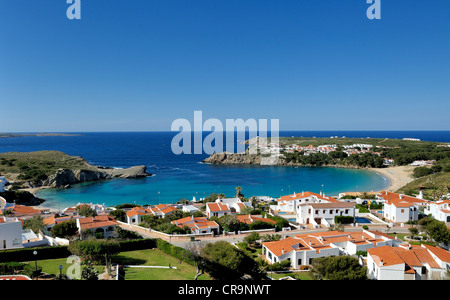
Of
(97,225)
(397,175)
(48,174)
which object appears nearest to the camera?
(97,225)

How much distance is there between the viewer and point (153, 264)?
2014 centimetres

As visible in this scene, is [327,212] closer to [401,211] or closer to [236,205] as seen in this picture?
[401,211]

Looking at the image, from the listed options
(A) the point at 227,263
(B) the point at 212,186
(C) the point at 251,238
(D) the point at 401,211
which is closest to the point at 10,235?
(A) the point at 227,263

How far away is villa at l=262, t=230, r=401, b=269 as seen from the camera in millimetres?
20984

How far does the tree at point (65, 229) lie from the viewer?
25422mm

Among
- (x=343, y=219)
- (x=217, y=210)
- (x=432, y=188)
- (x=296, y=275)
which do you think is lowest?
(x=343, y=219)

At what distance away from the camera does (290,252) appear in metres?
21.1

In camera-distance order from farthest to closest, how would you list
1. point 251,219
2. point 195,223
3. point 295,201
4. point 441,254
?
1. point 295,201
2. point 251,219
3. point 195,223
4. point 441,254

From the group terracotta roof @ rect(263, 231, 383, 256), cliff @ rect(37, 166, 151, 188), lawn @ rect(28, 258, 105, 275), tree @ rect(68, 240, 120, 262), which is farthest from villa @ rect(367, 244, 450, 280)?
cliff @ rect(37, 166, 151, 188)

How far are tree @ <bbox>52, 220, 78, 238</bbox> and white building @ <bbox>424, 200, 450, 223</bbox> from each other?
120 feet

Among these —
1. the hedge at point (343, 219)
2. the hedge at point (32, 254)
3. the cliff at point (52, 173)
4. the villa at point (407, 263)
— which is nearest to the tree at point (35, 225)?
the hedge at point (32, 254)

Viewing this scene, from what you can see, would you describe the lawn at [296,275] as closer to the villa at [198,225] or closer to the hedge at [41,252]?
the villa at [198,225]

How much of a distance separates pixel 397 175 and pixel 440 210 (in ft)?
139

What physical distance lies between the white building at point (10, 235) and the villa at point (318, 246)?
18.3 metres
